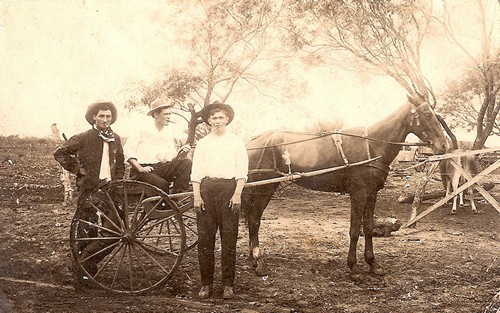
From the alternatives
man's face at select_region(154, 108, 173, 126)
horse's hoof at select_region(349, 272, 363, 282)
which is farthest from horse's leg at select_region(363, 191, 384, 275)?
man's face at select_region(154, 108, 173, 126)

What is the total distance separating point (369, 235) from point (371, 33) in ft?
Result: 8.72

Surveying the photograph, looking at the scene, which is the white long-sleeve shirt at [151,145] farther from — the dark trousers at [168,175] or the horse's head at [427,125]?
the horse's head at [427,125]

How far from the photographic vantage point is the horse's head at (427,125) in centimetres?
464

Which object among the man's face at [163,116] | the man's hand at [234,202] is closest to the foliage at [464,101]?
the man's hand at [234,202]

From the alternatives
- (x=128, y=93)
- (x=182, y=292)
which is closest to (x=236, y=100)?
(x=128, y=93)

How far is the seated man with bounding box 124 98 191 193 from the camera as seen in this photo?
4.38 metres

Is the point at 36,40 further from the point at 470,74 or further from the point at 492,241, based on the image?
the point at 492,241

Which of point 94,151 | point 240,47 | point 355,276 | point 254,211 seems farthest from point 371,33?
point 94,151

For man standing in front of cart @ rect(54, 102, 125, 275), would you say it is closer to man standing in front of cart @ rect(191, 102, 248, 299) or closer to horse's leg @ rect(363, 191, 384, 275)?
man standing in front of cart @ rect(191, 102, 248, 299)

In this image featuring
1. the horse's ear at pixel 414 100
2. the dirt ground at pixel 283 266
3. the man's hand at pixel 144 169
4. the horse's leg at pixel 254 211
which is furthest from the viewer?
the horse's leg at pixel 254 211

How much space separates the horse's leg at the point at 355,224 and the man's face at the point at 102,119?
254 cm

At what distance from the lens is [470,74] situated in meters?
5.18

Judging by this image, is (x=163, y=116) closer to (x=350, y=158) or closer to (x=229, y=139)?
(x=229, y=139)

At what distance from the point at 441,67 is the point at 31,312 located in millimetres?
4606
